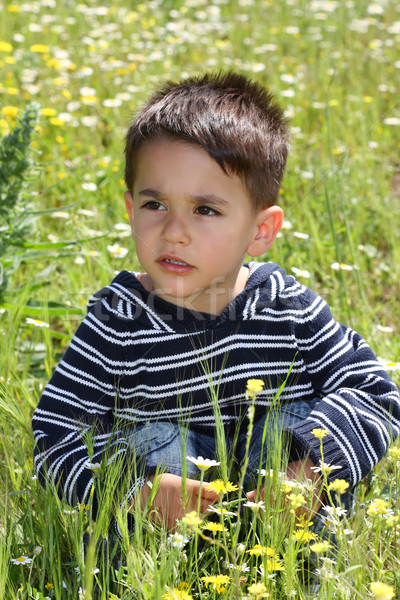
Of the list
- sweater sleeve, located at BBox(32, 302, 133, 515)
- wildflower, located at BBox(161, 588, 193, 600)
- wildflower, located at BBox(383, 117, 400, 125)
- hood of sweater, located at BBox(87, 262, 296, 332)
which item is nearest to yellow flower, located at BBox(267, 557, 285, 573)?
wildflower, located at BBox(161, 588, 193, 600)

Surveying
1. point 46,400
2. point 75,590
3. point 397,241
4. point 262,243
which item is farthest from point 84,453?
point 397,241

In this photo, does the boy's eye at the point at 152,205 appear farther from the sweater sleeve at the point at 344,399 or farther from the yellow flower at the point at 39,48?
the yellow flower at the point at 39,48

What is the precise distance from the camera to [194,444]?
69.1 inches

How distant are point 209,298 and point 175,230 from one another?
0.26m

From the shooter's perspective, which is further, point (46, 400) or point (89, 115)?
point (89, 115)

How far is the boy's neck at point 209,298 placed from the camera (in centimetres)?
182

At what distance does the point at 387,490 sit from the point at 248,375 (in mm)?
417

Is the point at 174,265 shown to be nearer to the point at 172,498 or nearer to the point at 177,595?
the point at 172,498

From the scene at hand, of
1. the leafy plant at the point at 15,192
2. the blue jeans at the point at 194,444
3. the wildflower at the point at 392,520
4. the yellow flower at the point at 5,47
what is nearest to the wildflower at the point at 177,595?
the blue jeans at the point at 194,444

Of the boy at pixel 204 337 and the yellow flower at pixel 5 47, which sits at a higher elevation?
the yellow flower at pixel 5 47

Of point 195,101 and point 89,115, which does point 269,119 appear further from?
point 89,115

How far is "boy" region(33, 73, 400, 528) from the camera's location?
65.6 inches

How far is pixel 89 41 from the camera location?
190 inches

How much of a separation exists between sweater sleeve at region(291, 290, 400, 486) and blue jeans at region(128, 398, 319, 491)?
0.07 metres
